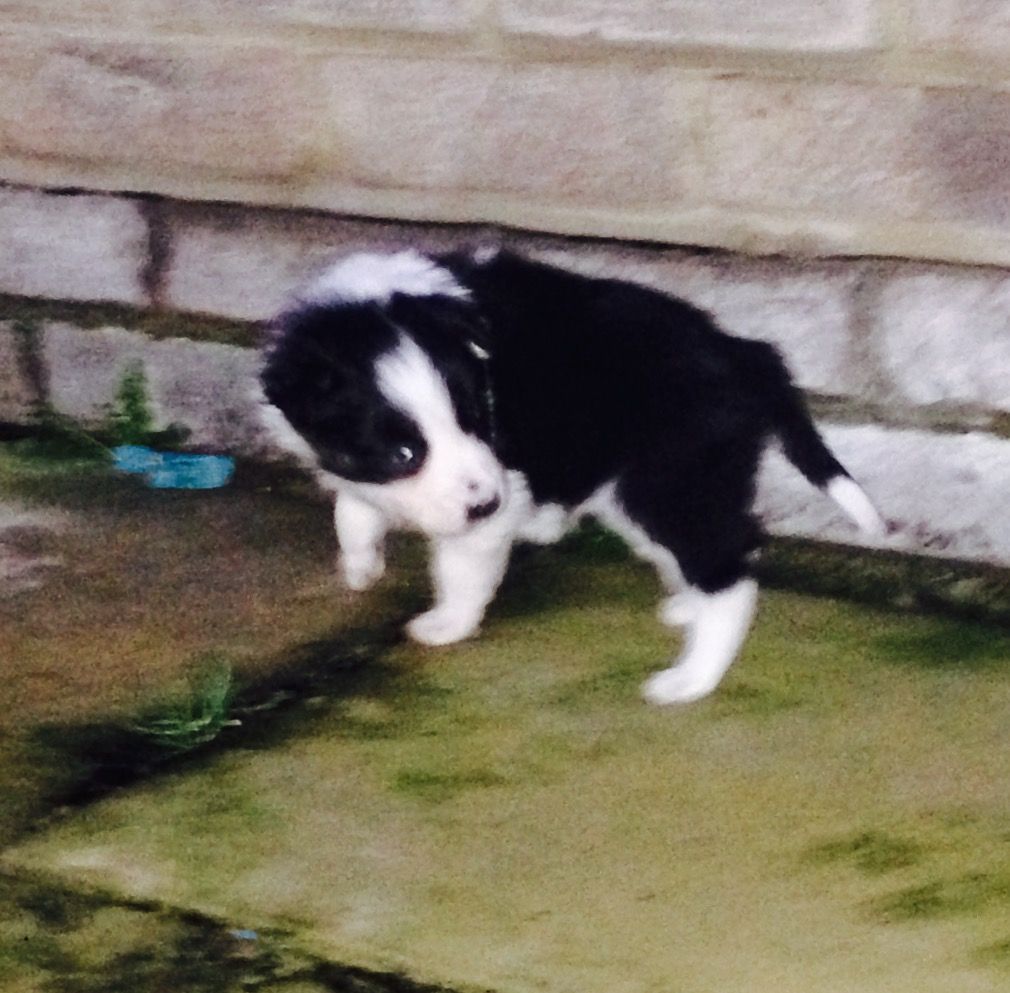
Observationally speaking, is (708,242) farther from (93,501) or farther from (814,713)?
(93,501)

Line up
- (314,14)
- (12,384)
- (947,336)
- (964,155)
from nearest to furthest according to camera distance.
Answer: (964,155)
(947,336)
(314,14)
(12,384)

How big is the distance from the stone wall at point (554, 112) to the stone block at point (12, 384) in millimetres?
330

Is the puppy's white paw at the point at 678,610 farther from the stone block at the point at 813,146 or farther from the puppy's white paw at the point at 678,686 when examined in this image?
the stone block at the point at 813,146

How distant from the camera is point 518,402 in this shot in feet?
6.68

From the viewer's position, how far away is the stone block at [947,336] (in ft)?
6.96

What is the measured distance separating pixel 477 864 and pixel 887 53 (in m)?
1.26

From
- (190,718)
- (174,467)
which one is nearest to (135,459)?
(174,467)

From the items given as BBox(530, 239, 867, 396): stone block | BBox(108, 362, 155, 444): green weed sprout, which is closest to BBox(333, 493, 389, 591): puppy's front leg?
BBox(530, 239, 867, 396): stone block

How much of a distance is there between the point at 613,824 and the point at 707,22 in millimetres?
1175

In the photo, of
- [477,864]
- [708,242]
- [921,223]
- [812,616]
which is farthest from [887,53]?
[477,864]

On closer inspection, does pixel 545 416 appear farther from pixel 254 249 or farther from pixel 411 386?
pixel 254 249

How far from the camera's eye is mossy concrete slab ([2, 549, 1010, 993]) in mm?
1470

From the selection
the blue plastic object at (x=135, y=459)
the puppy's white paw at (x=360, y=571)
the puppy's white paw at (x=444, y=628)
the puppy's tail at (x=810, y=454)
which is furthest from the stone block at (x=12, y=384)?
the puppy's tail at (x=810, y=454)

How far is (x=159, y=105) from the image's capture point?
101 inches
